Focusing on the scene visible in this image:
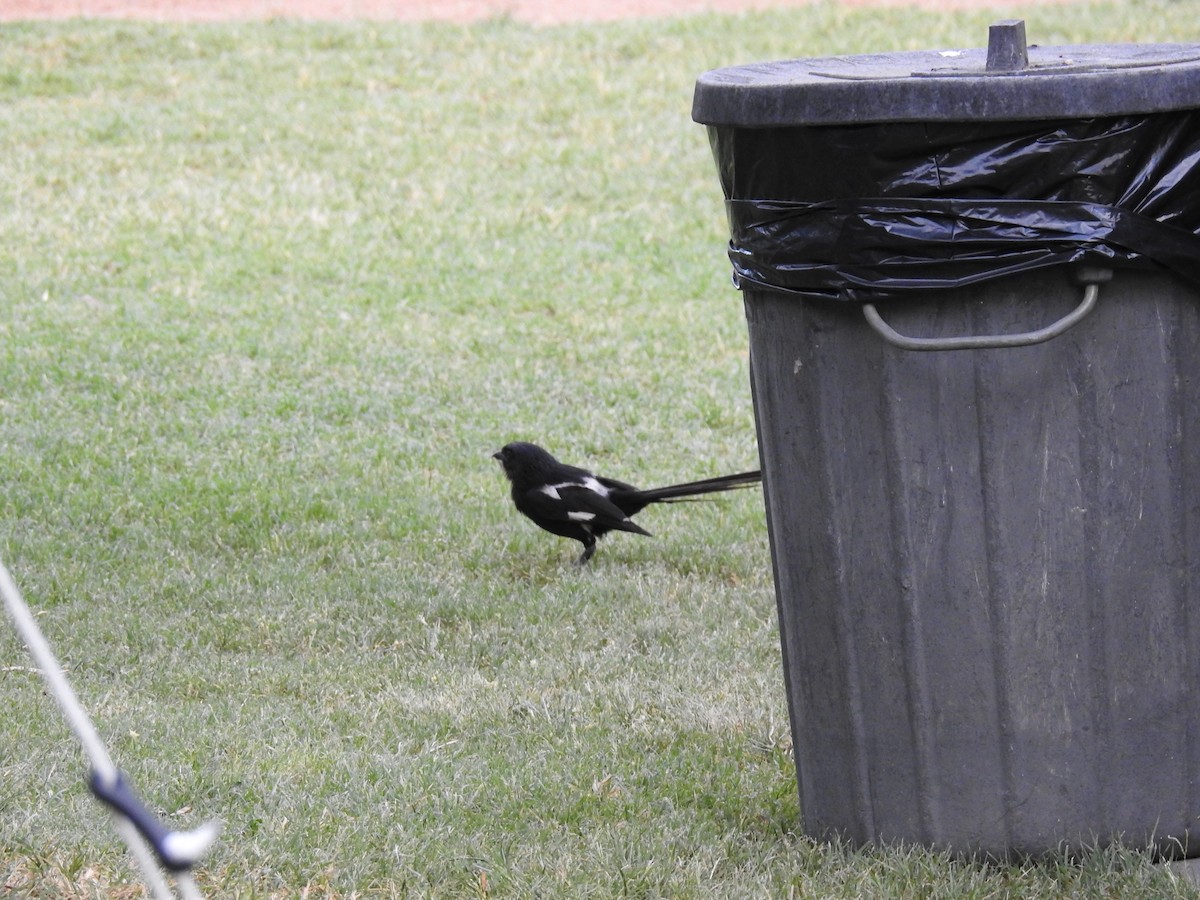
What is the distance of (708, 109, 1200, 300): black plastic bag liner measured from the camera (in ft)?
8.77

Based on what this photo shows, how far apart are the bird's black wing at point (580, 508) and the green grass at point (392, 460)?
0.59ft

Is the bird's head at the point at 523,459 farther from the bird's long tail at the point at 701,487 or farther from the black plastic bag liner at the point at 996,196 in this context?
the black plastic bag liner at the point at 996,196

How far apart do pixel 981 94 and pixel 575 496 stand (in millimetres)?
3245

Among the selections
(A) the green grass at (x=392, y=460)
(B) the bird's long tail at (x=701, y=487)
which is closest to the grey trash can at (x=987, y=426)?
(A) the green grass at (x=392, y=460)

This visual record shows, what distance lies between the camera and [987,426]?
2.84 metres

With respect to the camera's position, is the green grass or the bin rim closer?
the bin rim

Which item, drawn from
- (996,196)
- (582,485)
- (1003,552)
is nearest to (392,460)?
(582,485)

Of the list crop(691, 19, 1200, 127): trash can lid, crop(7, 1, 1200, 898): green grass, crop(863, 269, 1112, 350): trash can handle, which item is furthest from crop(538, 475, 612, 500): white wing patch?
crop(863, 269, 1112, 350): trash can handle

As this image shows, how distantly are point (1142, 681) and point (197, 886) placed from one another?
6.03ft

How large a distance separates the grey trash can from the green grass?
0.22 metres

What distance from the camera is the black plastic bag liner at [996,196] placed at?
2672mm

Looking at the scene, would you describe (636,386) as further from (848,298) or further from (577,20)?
(577,20)

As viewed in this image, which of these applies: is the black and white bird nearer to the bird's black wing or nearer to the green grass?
the bird's black wing

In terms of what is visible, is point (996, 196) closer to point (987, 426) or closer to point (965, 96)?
point (965, 96)
